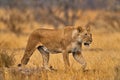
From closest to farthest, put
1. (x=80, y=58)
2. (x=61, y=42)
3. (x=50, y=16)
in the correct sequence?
(x=80, y=58) → (x=61, y=42) → (x=50, y=16)

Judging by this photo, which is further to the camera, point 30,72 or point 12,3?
point 12,3

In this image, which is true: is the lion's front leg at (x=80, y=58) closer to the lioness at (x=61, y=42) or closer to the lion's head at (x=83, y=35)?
the lioness at (x=61, y=42)

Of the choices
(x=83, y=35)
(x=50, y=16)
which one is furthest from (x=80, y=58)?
(x=50, y=16)

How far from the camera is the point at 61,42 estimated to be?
15.4 meters

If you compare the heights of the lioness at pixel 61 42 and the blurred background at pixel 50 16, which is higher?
the blurred background at pixel 50 16

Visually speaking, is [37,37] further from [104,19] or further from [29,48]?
[104,19]

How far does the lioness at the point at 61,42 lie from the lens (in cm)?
1512

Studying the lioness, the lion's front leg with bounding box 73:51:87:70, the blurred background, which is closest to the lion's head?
the lioness

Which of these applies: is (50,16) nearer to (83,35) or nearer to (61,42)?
(61,42)

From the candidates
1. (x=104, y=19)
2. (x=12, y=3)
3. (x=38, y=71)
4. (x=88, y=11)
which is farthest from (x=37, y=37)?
(x=88, y=11)

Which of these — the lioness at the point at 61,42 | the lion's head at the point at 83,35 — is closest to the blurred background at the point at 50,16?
the lioness at the point at 61,42

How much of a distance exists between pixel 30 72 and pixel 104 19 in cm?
2737

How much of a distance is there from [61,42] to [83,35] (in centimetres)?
64

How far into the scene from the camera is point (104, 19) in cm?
4097
